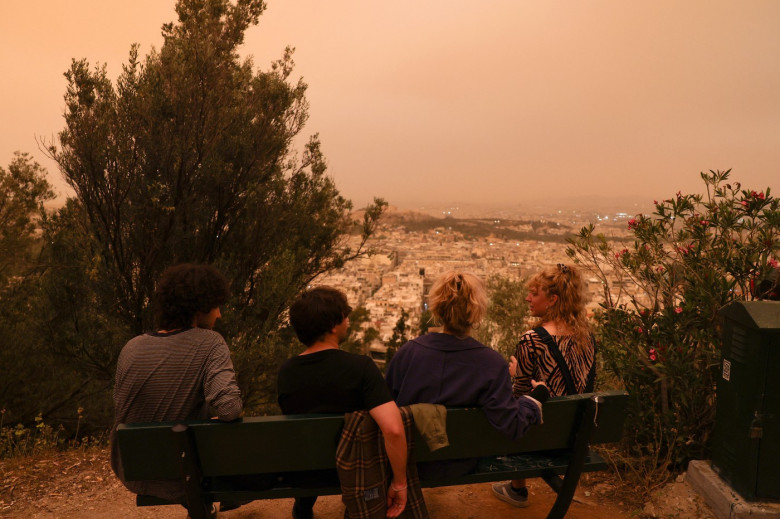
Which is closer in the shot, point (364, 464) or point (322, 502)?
point (364, 464)

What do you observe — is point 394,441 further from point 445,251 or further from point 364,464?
point 445,251

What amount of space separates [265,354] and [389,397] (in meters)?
4.76

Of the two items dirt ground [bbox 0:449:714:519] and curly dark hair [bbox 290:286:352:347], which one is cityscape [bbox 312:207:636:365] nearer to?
dirt ground [bbox 0:449:714:519]

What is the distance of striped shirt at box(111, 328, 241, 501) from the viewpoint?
87.5 inches

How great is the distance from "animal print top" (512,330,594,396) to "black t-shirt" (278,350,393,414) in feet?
3.40

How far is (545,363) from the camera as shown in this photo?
2.82 meters

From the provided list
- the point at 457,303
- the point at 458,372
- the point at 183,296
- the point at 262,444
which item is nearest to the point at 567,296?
the point at 457,303

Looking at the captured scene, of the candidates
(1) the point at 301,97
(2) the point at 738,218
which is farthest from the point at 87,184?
(2) the point at 738,218

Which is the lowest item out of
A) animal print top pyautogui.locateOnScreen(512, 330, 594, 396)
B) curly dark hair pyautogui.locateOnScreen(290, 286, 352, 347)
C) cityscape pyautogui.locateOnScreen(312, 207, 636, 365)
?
cityscape pyautogui.locateOnScreen(312, 207, 636, 365)

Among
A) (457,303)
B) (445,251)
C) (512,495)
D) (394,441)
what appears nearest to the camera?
(394,441)

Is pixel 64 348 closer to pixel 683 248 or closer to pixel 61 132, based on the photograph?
pixel 61 132

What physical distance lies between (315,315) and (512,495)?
1.97 metres

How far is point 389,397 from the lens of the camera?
6.93 ft

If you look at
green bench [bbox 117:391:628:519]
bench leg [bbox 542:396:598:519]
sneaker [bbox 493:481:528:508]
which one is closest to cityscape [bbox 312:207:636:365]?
sneaker [bbox 493:481:528:508]
